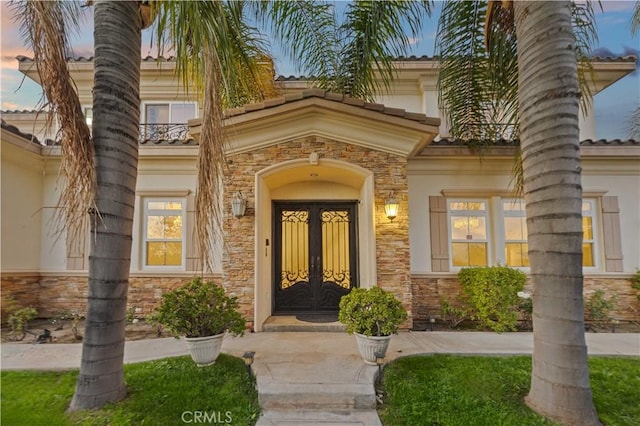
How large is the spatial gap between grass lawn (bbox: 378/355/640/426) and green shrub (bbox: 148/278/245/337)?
2.56 m

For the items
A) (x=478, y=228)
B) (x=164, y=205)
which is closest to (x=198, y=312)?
(x=164, y=205)

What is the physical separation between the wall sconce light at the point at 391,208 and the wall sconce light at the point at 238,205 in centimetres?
317

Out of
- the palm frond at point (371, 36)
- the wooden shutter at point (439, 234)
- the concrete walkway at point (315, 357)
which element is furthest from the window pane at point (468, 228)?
the palm frond at point (371, 36)

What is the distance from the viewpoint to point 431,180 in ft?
27.7

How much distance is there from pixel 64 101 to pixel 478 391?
619 cm

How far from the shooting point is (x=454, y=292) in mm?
8117

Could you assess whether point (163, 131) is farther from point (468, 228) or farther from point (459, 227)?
point (468, 228)

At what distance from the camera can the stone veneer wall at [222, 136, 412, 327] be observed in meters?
6.92

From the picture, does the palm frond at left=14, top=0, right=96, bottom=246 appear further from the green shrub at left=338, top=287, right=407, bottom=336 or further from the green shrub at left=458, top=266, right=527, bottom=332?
the green shrub at left=458, top=266, right=527, bottom=332

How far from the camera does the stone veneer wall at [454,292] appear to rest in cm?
804

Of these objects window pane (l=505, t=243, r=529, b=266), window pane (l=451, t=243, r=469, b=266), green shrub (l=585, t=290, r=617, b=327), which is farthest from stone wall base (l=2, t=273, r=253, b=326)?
green shrub (l=585, t=290, r=617, b=327)

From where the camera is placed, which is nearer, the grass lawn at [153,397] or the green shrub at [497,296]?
the grass lawn at [153,397]

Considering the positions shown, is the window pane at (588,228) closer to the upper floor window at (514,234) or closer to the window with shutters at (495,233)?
the window with shutters at (495,233)

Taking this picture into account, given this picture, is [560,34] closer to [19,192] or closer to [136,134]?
[136,134]
